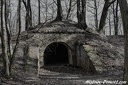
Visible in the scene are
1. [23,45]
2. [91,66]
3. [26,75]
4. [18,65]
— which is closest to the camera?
A: [26,75]

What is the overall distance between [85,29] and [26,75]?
8.34m

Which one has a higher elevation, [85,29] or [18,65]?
[85,29]

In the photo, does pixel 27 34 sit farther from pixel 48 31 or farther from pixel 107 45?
pixel 107 45

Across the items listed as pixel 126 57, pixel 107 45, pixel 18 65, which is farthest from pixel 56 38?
pixel 126 57

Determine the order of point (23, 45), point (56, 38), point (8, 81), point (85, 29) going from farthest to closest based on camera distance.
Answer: point (85, 29) < point (56, 38) < point (23, 45) < point (8, 81)

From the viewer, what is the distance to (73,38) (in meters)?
15.7

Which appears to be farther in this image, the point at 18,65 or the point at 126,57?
the point at 18,65

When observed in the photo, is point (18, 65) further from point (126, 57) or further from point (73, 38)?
point (126, 57)

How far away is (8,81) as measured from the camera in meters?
8.25

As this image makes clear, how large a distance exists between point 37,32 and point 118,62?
272 inches

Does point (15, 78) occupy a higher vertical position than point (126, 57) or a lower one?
lower

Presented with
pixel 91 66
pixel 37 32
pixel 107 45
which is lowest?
pixel 91 66

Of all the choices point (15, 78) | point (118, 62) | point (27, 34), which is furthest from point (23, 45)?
point (118, 62)

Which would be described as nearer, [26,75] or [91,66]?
[26,75]
